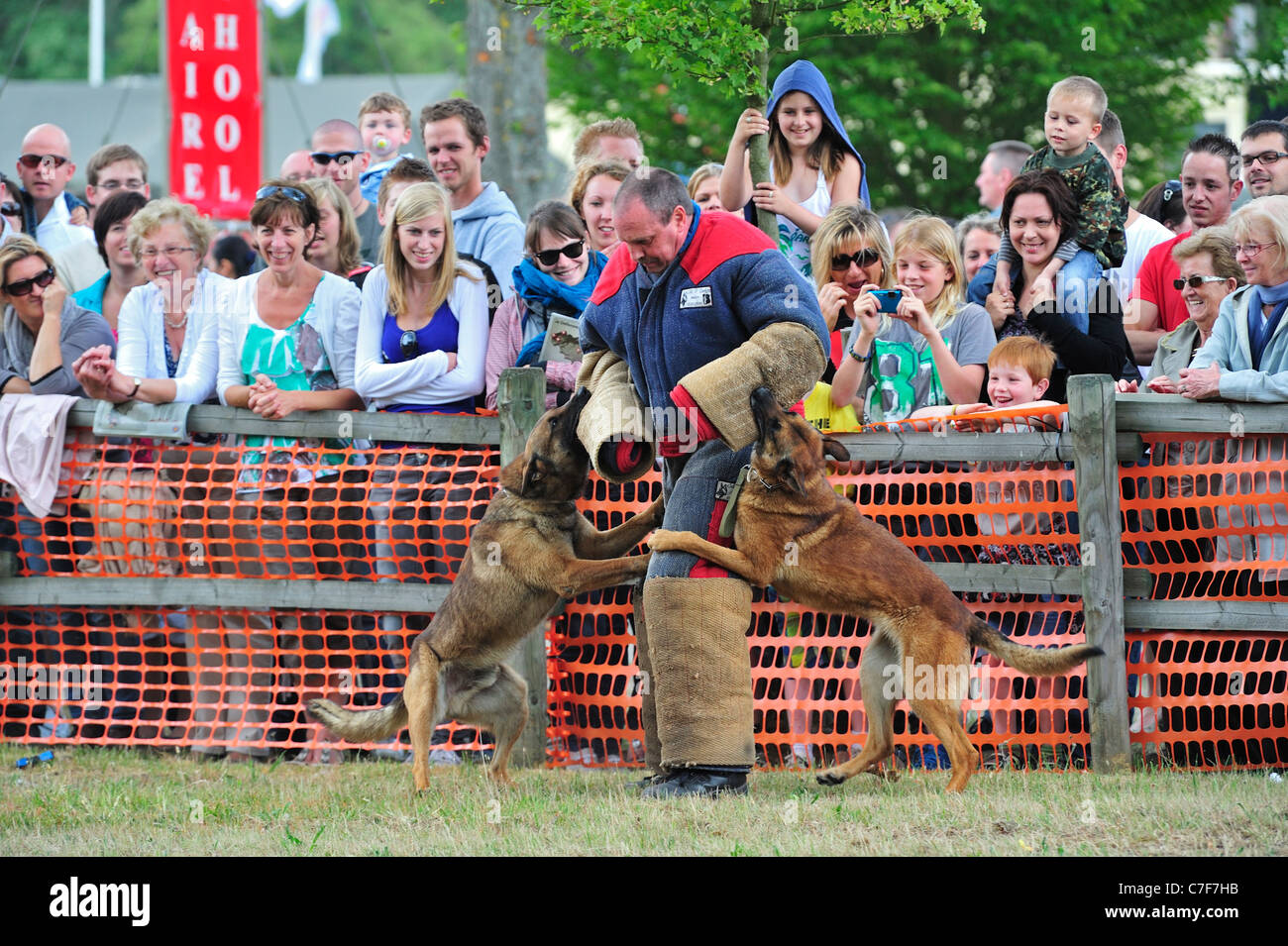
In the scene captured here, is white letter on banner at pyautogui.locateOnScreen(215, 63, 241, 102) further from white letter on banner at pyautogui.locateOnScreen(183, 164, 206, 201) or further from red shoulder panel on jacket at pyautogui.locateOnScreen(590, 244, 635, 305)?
red shoulder panel on jacket at pyautogui.locateOnScreen(590, 244, 635, 305)

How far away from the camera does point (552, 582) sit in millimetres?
6336

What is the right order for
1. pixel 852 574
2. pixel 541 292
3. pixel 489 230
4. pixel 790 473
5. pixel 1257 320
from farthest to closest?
pixel 489 230 → pixel 541 292 → pixel 1257 320 → pixel 852 574 → pixel 790 473

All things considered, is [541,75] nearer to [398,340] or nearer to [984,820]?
[398,340]

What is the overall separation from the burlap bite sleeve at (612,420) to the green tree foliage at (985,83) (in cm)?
1388

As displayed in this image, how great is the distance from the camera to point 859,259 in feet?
23.2

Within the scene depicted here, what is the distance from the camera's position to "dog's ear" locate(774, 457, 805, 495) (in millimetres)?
5703

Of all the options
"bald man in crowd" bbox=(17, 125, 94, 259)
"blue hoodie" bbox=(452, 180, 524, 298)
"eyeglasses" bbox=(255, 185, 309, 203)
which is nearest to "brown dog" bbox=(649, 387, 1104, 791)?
"blue hoodie" bbox=(452, 180, 524, 298)

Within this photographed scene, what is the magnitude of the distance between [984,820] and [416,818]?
2.15 meters

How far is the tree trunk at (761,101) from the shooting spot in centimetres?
679

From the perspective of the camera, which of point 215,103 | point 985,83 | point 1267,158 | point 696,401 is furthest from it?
point 985,83

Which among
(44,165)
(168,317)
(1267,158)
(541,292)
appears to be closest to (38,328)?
(168,317)

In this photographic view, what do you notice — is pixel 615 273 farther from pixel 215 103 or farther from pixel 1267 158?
pixel 215 103

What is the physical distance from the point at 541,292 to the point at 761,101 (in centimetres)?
140
